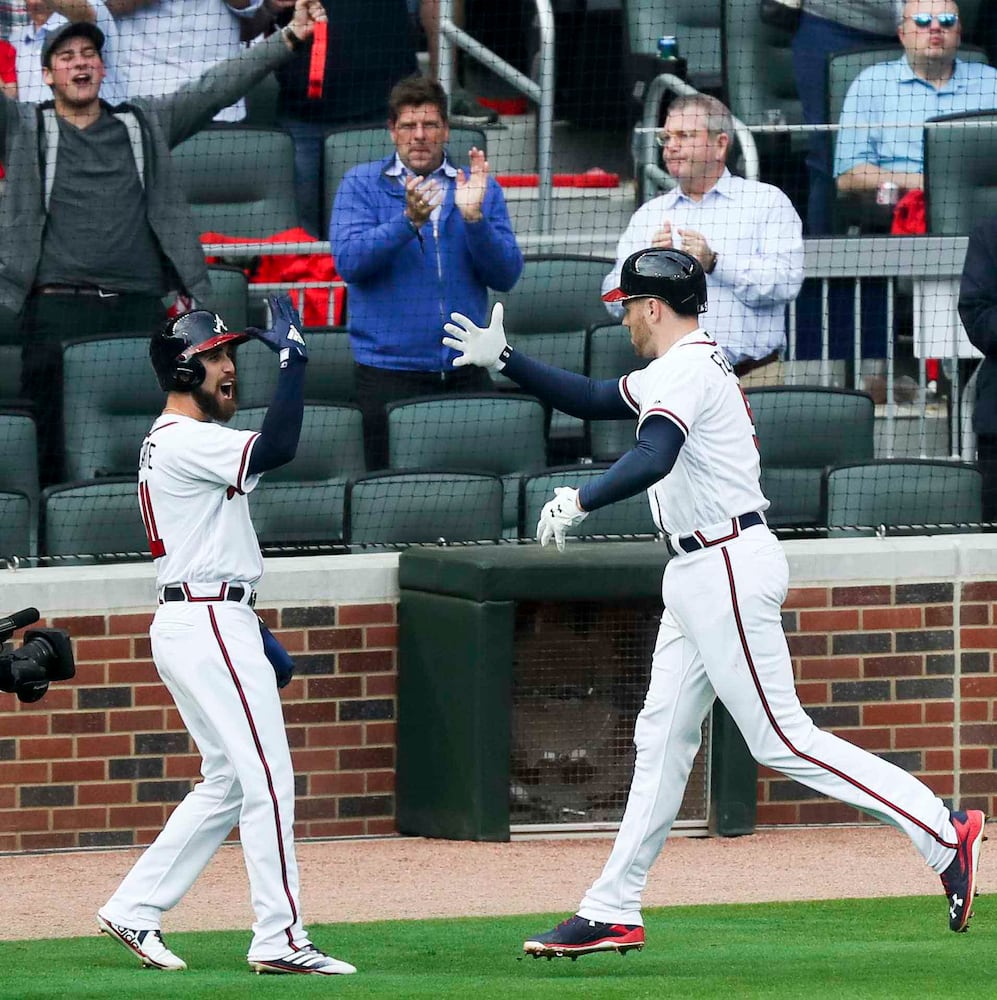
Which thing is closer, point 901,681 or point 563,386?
point 563,386

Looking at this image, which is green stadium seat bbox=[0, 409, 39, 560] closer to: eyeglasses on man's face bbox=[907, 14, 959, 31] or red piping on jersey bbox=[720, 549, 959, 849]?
red piping on jersey bbox=[720, 549, 959, 849]

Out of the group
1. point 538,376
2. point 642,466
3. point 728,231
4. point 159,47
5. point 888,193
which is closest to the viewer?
point 642,466

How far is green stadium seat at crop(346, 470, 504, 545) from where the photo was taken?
7203 millimetres

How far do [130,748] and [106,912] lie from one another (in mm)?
1629

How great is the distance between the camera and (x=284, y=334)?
498 cm

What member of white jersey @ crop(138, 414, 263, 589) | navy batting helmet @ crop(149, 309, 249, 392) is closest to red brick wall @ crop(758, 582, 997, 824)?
white jersey @ crop(138, 414, 263, 589)

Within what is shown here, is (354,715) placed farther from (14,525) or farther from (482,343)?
(482,343)

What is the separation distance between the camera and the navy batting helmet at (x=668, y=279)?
510 centimetres

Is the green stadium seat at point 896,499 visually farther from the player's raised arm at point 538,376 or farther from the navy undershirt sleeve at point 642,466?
the navy undershirt sleeve at point 642,466

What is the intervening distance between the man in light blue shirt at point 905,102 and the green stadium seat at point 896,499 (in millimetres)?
2282

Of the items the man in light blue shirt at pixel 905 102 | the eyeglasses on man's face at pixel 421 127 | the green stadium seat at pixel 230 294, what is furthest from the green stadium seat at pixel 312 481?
the man in light blue shirt at pixel 905 102

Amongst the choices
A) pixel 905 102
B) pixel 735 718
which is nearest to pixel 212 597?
pixel 735 718

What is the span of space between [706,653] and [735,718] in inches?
7.2

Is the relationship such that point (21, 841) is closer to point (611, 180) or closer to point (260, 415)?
point (260, 415)
